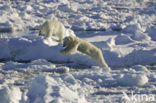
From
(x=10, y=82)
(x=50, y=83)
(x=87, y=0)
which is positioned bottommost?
(x=87, y=0)

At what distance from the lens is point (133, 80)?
682 cm

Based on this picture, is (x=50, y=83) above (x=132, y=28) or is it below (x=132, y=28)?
above

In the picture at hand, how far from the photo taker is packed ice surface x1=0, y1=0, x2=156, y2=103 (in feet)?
18.5

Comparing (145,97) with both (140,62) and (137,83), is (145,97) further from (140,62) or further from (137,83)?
(140,62)

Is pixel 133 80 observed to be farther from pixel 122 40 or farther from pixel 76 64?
pixel 122 40

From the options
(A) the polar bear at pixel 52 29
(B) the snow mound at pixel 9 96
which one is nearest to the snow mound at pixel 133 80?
(B) the snow mound at pixel 9 96

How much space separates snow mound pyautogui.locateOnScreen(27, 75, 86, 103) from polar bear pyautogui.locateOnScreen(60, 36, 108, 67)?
2.26 metres

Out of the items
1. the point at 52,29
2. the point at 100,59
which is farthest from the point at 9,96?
the point at 52,29

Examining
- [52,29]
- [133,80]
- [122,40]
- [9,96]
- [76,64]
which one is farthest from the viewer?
[122,40]

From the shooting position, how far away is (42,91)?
17.7 feet

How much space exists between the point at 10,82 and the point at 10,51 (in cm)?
264

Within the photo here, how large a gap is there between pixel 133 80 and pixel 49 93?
209cm

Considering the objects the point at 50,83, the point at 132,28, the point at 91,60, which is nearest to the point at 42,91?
the point at 50,83

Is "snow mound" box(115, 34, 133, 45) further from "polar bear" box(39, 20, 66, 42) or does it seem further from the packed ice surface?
"polar bear" box(39, 20, 66, 42)
